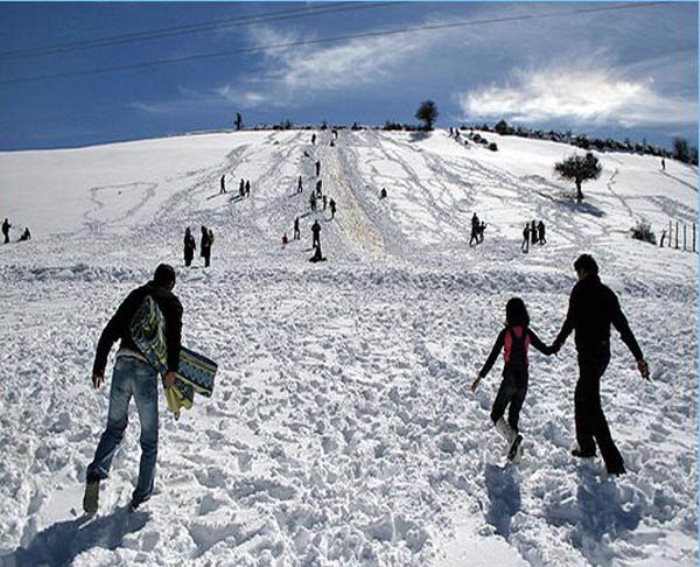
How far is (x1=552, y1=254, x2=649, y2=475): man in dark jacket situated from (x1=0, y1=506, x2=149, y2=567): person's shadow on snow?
428cm

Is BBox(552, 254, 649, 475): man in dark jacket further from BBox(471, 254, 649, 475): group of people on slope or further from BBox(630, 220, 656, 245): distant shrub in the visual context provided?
BBox(630, 220, 656, 245): distant shrub

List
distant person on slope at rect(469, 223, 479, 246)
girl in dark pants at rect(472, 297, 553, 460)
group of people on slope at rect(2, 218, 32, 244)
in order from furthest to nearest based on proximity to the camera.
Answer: group of people on slope at rect(2, 218, 32, 244) → distant person on slope at rect(469, 223, 479, 246) → girl in dark pants at rect(472, 297, 553, 460)

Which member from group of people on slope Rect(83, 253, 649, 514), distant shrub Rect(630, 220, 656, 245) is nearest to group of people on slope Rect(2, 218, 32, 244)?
group of people on slope Rect(83, 253, 649, 514)

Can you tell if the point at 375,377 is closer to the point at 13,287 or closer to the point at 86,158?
the point at 13,287

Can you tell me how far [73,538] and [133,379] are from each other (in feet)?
4.20

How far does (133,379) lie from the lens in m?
4.92

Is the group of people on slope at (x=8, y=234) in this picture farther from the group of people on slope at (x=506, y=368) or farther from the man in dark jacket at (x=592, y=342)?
the man in dark jacket at (x=592, y=342)

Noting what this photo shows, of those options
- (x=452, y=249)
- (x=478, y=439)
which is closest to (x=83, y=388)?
(x=478, y=439)

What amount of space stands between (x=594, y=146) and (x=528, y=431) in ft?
334

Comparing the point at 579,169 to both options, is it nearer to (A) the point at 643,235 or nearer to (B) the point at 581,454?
(A) the point at 643,235

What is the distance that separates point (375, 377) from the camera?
913 centimetres

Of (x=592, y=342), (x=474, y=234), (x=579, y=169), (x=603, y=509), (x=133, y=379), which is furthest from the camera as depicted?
(x=579, y=169)

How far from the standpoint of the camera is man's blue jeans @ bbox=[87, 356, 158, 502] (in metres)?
4.90

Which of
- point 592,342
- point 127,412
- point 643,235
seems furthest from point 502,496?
point 643,235
